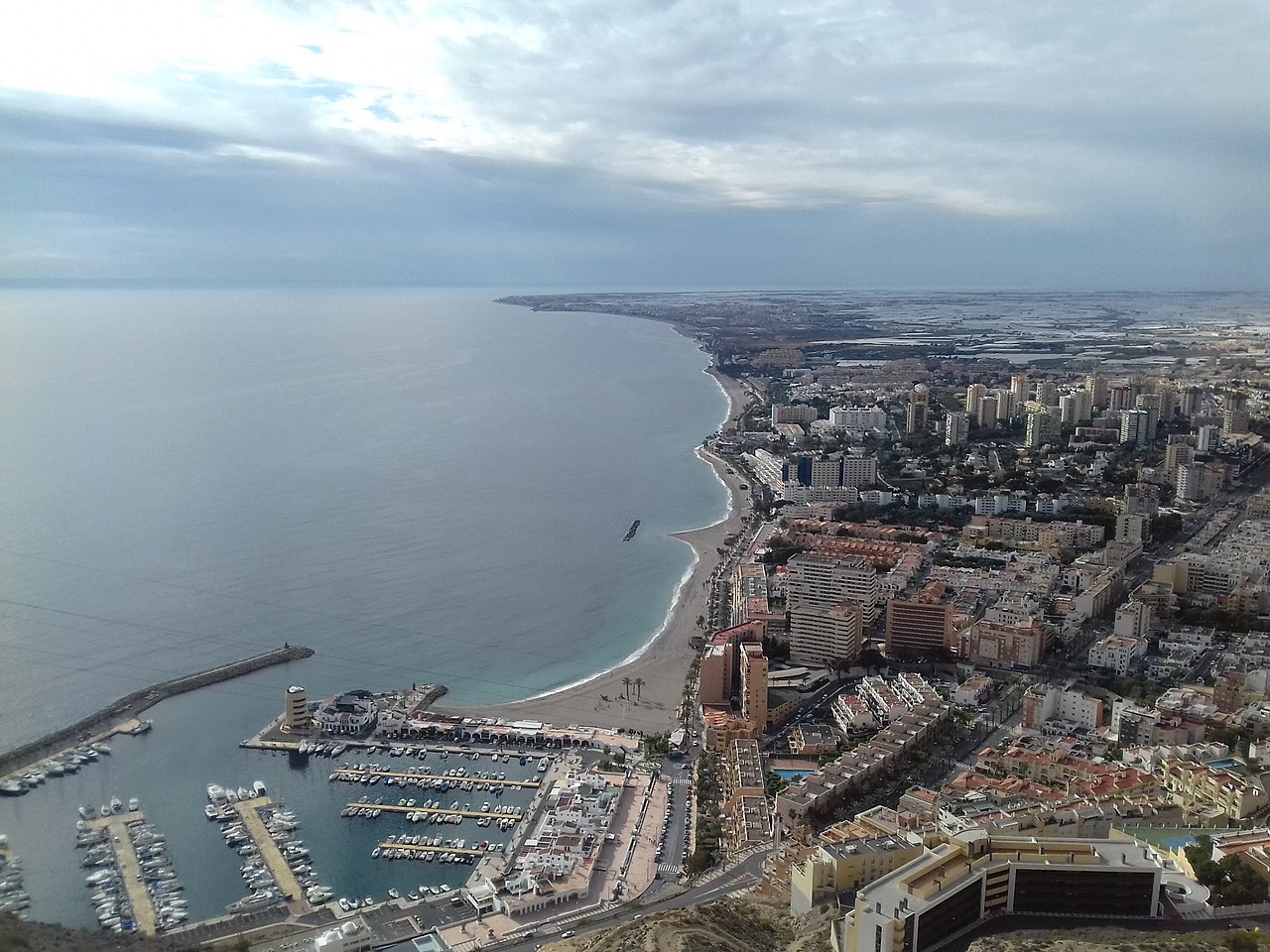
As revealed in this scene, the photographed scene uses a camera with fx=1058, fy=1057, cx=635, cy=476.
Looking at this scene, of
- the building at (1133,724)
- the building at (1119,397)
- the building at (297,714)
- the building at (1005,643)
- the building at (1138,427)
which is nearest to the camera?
the building at (1133,724)

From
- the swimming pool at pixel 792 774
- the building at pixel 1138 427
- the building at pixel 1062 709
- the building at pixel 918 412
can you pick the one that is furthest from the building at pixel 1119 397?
the swimming pool at pixel 792 774

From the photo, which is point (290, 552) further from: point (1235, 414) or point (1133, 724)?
point (1235, 414)

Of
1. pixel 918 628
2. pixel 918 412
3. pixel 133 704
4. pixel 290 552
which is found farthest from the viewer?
pixel 918 412

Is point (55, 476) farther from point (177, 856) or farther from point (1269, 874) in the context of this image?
point (1269, 874)

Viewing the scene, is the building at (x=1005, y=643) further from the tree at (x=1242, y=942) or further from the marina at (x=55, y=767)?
the marina at (x=55, y=767)

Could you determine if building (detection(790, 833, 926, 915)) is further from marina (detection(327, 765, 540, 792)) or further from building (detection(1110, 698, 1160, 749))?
building (detection(1110, 698, 1160, 749))

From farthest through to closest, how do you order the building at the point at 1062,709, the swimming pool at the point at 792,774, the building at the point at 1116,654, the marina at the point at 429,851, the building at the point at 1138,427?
the building at the point at 1138,427, the building at the point at 1116,654, the building at the point at 1062,709, the swimming pool at the point at 792,774, the marina at the point at 429,851

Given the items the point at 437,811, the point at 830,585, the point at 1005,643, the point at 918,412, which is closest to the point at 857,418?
the point at 918,412

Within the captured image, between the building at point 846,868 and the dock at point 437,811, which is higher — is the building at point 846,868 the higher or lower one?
the higher one
